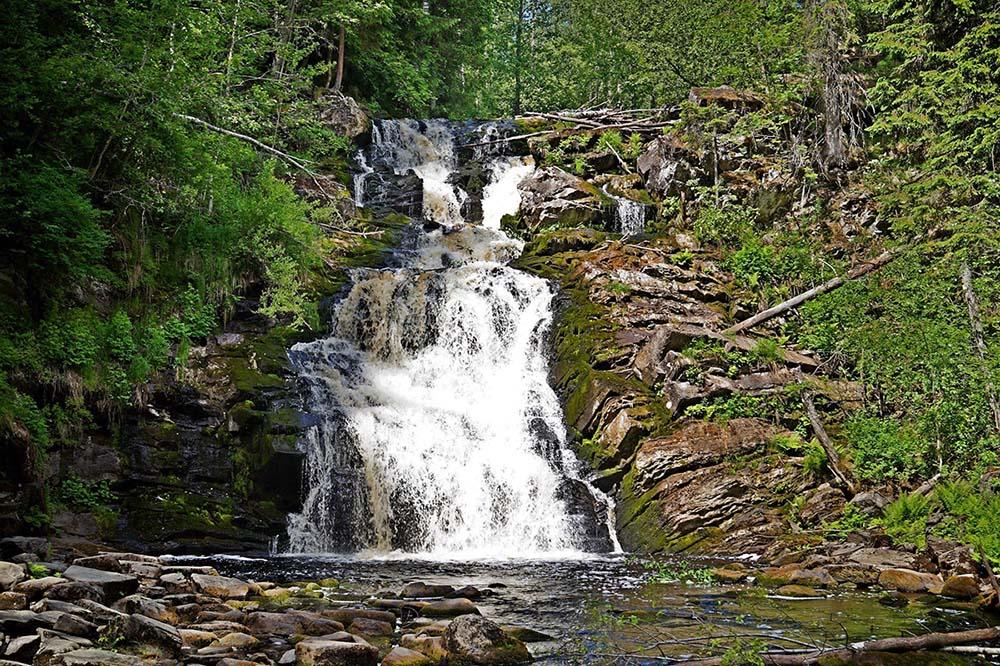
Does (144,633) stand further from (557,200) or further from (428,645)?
(557,200)

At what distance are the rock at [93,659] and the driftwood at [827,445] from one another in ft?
40.5

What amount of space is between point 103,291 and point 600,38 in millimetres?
28801

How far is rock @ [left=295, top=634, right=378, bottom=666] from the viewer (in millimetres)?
5914

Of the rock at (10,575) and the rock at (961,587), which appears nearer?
the rock at (10,575)

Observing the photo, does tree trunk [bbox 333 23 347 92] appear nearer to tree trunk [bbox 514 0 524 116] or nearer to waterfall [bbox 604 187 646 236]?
waterfall [bbox 604 187 646 236]

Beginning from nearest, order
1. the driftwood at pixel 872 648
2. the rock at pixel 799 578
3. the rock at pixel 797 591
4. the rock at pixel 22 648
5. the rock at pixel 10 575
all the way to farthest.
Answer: the rock at pixel 22 648
the driftwood at pixel 872 648
the rock at pixel 10 575
the rock at pixel 797 591
the rock at pixel 799 578

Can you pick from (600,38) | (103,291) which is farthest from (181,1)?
(600,38)

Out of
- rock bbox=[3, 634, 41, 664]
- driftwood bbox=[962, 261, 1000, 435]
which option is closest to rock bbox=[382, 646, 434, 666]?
rock bbox=[3, 634, 41, 664]

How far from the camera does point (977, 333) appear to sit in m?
13.2

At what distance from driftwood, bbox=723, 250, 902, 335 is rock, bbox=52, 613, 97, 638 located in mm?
15522

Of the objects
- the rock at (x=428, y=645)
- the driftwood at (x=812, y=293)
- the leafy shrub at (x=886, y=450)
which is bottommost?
the rock at (x=428, y=645)

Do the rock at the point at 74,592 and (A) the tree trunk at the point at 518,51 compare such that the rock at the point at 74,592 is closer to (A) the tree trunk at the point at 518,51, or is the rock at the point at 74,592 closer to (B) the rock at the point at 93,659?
(B) the rock at the point at 93,659

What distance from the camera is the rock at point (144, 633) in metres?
5.73

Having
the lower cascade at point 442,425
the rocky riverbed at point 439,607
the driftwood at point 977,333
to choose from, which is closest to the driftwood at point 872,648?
the rocky riverbed at point 439,607
